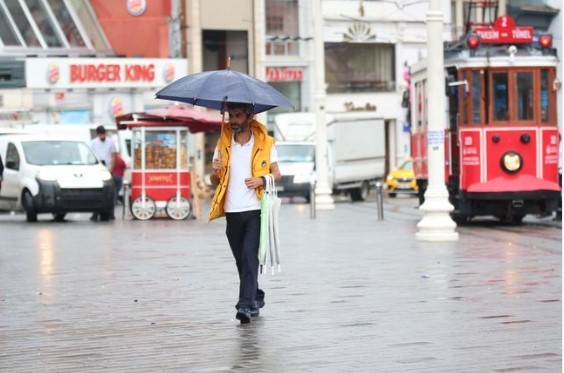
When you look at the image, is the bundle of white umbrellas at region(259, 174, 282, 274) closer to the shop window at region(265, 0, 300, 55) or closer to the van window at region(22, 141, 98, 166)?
the van window at region(22, 141, 98, 166)

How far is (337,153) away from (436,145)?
26023mm

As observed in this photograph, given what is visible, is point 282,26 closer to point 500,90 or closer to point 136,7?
point 136,7

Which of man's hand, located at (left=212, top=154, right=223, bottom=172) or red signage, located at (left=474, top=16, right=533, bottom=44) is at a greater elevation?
red signage, located at (left=474, top=16, right=533, bottom=44)

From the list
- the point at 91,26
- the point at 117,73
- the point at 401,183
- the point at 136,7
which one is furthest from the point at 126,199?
the point at 91,26

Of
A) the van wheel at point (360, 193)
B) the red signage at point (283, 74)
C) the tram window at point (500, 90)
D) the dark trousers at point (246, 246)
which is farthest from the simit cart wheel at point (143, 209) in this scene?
the red signage at point (283, 74)

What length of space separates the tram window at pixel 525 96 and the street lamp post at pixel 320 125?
9.37 meters

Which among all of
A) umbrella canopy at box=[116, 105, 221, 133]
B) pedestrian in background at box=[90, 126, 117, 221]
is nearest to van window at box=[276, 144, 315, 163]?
pedestrian in background at box=[90, 126, 117, 221]

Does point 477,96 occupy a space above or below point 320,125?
above

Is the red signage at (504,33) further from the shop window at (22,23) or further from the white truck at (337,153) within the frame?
the shop window at (22,23)

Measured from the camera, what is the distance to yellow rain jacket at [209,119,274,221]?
1181 cm

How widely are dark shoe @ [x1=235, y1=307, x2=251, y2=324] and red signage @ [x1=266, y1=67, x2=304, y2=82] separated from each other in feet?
163

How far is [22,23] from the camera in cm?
5653

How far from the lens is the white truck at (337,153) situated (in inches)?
1709

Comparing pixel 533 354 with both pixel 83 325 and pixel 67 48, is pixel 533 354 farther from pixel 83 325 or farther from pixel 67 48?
pixel 67 48
